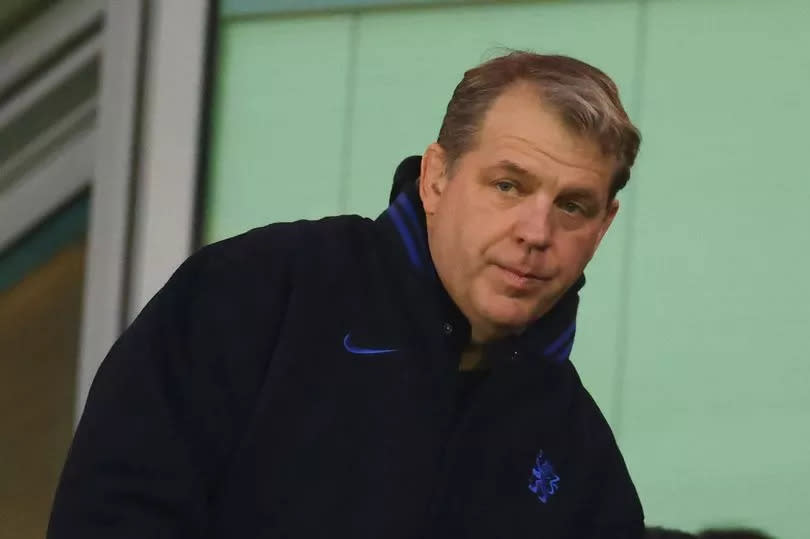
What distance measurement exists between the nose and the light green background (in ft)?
2.84

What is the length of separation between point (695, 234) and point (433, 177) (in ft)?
2.76

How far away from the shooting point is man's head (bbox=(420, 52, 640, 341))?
1.15 m

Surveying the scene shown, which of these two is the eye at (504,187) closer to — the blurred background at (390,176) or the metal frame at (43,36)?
the blurred background at (390,176)

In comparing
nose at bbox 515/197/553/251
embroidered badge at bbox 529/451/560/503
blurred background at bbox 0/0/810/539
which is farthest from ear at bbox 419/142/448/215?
blurred background at bbox 0/0/810/539

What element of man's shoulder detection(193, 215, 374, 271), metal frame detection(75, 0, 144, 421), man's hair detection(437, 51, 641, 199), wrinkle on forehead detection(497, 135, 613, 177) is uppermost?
metal frame detection(75, 0, 144, 421)

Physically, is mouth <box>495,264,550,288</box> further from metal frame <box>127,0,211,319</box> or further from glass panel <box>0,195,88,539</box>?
glass panel <box>0,195,88,539</box>

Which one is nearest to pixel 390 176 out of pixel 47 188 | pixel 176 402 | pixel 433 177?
pixel 47 188

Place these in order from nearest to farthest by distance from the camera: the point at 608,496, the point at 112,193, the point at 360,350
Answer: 1. the point at 360,350
2. the point at 608,496
3. the point at 112,193

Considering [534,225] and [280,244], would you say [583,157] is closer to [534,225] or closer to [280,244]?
[534,225]

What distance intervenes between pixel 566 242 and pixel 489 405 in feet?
0.60

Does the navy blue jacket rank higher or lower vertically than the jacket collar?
lower

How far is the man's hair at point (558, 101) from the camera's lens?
1147 millimetres

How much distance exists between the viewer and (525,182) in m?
1.16

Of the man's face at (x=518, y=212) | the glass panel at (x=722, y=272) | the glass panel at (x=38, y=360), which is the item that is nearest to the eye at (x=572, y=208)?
the man's face at (x=518, y=212)
